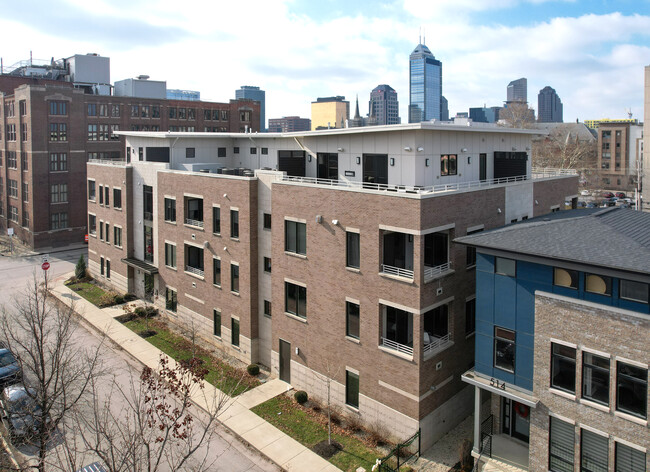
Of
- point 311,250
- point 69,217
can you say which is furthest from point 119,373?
point 69,217

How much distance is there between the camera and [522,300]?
73.4 feet

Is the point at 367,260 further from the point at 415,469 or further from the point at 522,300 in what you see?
the point at 415,469

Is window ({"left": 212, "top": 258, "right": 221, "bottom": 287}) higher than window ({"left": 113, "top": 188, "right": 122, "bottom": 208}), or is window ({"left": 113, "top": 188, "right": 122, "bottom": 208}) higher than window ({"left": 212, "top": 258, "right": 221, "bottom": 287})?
window ({"left": 113, "top": 188, "right": 122, "bottom": 208})

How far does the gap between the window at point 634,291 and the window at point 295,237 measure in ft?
53.3

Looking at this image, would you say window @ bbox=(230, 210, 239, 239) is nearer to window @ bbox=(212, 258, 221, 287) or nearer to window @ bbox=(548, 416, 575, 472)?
window @ bbox=(212, 258, 221, 287)

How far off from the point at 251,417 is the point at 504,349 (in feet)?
45.5

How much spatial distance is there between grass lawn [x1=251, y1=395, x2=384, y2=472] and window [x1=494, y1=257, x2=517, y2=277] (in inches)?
410

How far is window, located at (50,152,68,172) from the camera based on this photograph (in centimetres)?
7156

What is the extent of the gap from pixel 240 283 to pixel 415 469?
16373 millimetres

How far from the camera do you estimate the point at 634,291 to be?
19016 millimetres

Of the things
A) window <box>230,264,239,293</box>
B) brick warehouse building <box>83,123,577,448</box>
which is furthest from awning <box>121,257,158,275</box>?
window <box>230,264,239,293</box>

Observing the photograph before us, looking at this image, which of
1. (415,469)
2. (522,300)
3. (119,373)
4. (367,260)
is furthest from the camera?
(119,373)

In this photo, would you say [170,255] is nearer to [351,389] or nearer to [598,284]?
[351,389]

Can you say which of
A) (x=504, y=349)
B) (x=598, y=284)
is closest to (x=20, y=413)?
(x=504, y=349)
